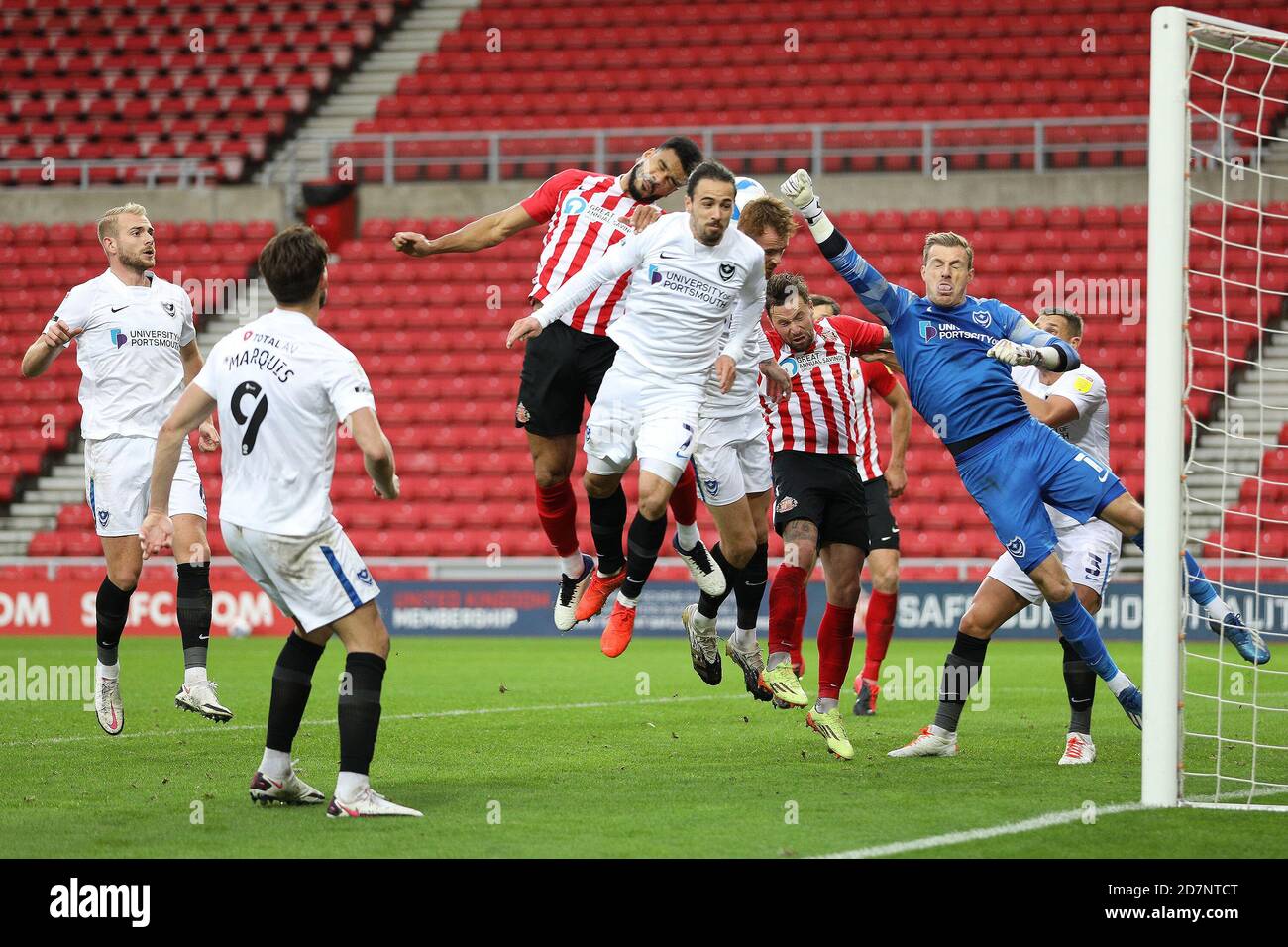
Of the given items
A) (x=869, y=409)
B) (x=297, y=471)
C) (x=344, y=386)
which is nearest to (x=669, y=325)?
(x=344, y=386)

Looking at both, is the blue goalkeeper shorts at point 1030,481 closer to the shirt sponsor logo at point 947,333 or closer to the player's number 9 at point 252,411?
the shirt sponsor logo at point 947,333

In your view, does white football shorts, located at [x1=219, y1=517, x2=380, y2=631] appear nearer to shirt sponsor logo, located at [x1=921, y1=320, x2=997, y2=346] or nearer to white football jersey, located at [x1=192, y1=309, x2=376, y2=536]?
white football jersey, located at [x1=192, y1=309, x2=376, y2=536]

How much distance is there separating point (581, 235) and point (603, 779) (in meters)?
3.13

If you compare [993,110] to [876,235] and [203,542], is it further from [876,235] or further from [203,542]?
[203,542]

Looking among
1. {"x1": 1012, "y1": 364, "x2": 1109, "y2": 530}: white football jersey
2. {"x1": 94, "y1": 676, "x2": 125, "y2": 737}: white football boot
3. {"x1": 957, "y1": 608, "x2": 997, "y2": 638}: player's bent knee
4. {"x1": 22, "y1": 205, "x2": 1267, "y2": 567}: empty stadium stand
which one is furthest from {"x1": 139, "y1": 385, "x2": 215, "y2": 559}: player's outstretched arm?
{"x1": 22, "y1": 205, "x2": 1267, "y2": 567}: empty stadium stand

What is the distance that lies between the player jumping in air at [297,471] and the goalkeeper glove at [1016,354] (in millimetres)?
2921

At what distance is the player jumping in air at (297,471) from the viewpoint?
19.5 feet

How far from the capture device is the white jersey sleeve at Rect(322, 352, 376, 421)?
5.86 meters

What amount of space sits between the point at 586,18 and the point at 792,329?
720 inches

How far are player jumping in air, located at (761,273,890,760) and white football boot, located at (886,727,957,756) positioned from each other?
0.85m

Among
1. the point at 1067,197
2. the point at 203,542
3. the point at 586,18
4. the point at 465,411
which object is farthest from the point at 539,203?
the point at 586,18

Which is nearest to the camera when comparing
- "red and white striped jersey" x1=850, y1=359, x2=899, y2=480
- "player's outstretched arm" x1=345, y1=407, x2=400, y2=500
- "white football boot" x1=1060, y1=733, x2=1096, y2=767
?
"player's outstretched arm" x1=345, y1=407, x2=400, y2=500

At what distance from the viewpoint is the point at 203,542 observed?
29.4ft
